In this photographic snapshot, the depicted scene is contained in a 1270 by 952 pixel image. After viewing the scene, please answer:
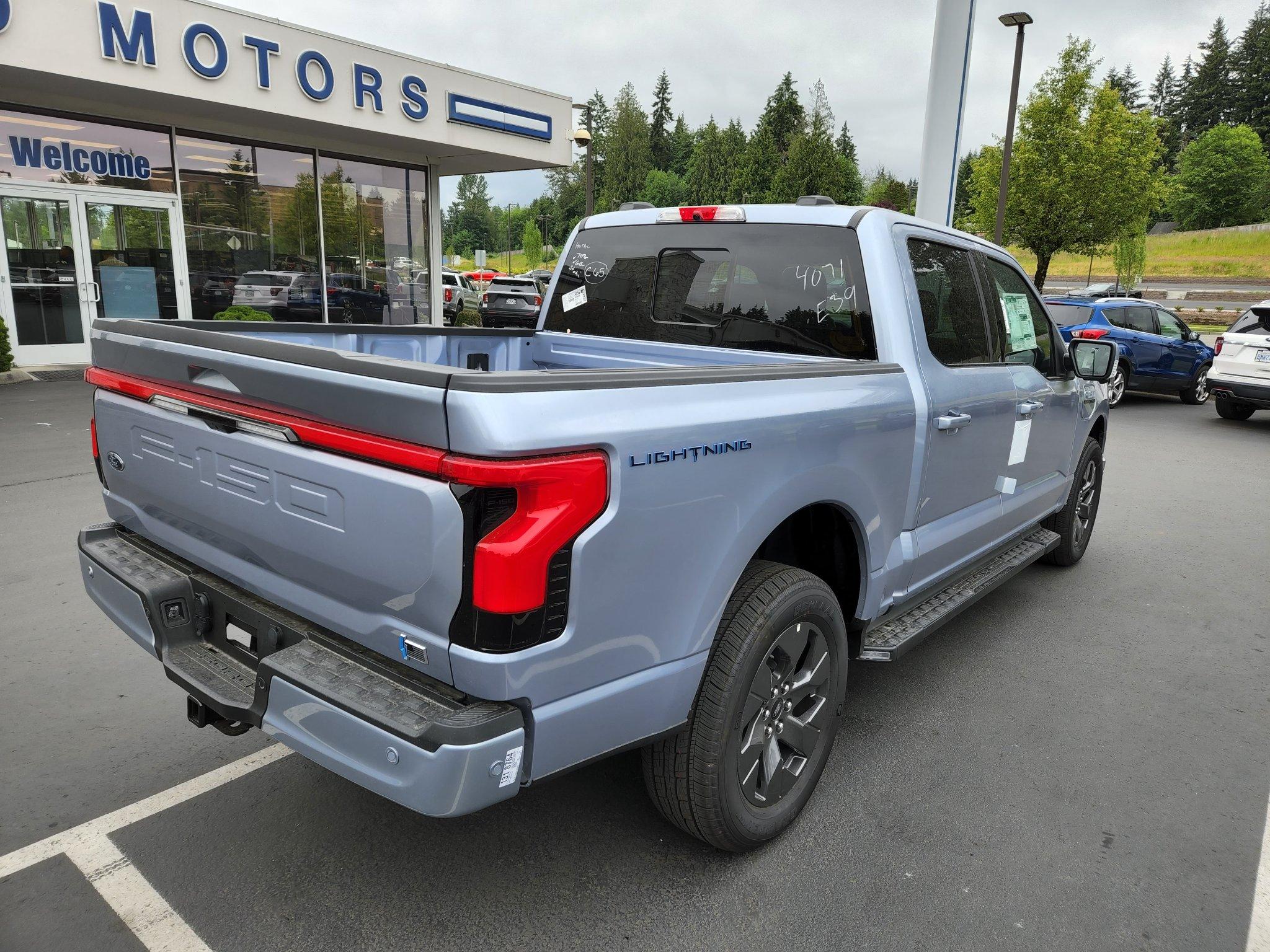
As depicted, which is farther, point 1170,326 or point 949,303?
point 1170,326

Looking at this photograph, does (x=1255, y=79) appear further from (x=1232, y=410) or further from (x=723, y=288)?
(x=723, y=288)

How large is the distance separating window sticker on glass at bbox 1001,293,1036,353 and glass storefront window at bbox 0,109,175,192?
549 inches

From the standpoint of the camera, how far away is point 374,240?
17.0 metres

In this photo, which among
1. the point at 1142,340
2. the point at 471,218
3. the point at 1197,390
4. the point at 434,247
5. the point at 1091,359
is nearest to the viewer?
the point at 1091,359

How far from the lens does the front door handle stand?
333 centimetres

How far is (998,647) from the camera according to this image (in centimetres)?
453

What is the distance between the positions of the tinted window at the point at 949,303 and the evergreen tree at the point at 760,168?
245ft

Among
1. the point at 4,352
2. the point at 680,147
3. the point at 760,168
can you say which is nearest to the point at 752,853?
the point at 4,352

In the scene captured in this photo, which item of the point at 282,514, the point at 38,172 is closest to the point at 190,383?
the point at 282,514

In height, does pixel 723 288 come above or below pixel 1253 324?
above

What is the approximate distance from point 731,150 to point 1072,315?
7429 centimetres

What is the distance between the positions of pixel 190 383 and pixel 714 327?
2001 millimetres

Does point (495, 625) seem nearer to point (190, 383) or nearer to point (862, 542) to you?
point (190, 383)

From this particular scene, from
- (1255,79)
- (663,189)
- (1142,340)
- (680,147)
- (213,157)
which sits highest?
(1255,79)
